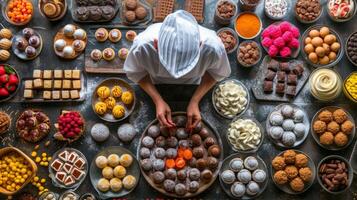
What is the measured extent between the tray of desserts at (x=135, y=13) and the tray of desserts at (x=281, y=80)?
1.20 meters

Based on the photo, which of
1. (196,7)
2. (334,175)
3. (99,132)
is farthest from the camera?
(196,7)

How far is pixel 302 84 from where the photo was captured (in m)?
4.01

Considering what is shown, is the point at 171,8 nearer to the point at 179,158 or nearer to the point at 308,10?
the point at 308,10

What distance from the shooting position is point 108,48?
401 cm

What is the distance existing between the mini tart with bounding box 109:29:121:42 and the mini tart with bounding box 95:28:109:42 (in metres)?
0.05

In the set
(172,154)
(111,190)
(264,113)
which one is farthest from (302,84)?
(111,190)

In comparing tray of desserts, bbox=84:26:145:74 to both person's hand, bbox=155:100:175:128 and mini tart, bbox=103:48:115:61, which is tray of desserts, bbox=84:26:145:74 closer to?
mini tart, bbox=103:48:115:61

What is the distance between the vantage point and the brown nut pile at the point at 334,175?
3.73m

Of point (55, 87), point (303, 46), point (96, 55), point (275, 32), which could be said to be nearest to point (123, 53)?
point (96, 55)

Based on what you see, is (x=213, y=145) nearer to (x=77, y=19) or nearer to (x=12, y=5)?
(x=77, y=19)

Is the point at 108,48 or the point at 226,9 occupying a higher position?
the point at 226,9

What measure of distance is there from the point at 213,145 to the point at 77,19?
68.7 inches

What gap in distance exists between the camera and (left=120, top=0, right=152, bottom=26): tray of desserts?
4055 mm

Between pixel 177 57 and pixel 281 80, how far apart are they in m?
1.54
